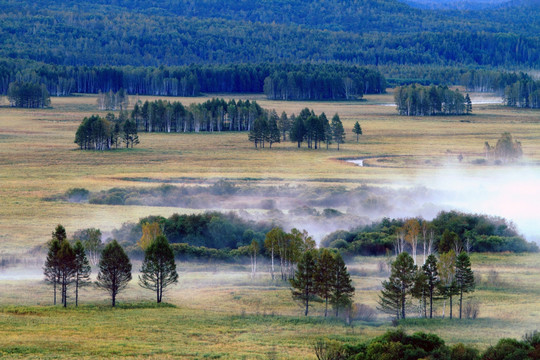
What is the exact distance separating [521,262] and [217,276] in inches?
729

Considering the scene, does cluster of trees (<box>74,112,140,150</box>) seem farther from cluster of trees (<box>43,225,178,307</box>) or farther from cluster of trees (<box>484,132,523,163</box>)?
cluster of trees (<box>43,225,178,307</box>)

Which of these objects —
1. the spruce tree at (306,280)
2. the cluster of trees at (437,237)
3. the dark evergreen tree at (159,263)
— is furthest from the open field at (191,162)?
the spruce tree at (306,280)

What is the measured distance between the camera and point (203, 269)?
48.8 meters

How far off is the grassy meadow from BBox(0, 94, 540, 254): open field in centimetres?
19

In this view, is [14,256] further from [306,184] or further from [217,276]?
[306,184]

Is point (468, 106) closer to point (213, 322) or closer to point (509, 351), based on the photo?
point (213, 322)

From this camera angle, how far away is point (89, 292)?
41.5m

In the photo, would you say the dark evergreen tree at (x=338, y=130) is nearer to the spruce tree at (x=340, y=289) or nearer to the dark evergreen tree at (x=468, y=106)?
the dark evergreen tree at (x=468, y=106)

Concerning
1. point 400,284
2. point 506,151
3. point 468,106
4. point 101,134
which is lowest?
point 400,284

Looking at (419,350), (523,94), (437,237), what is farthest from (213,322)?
(523,94)

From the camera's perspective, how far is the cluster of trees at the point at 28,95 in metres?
167

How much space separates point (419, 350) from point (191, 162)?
226 feet

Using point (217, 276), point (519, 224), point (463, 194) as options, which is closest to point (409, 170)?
point (463, 194)

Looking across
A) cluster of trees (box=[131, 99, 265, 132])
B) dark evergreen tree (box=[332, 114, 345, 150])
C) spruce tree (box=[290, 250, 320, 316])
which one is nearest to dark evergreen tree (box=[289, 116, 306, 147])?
dark evergreen tree (box=[332, 114, 345, 150])
